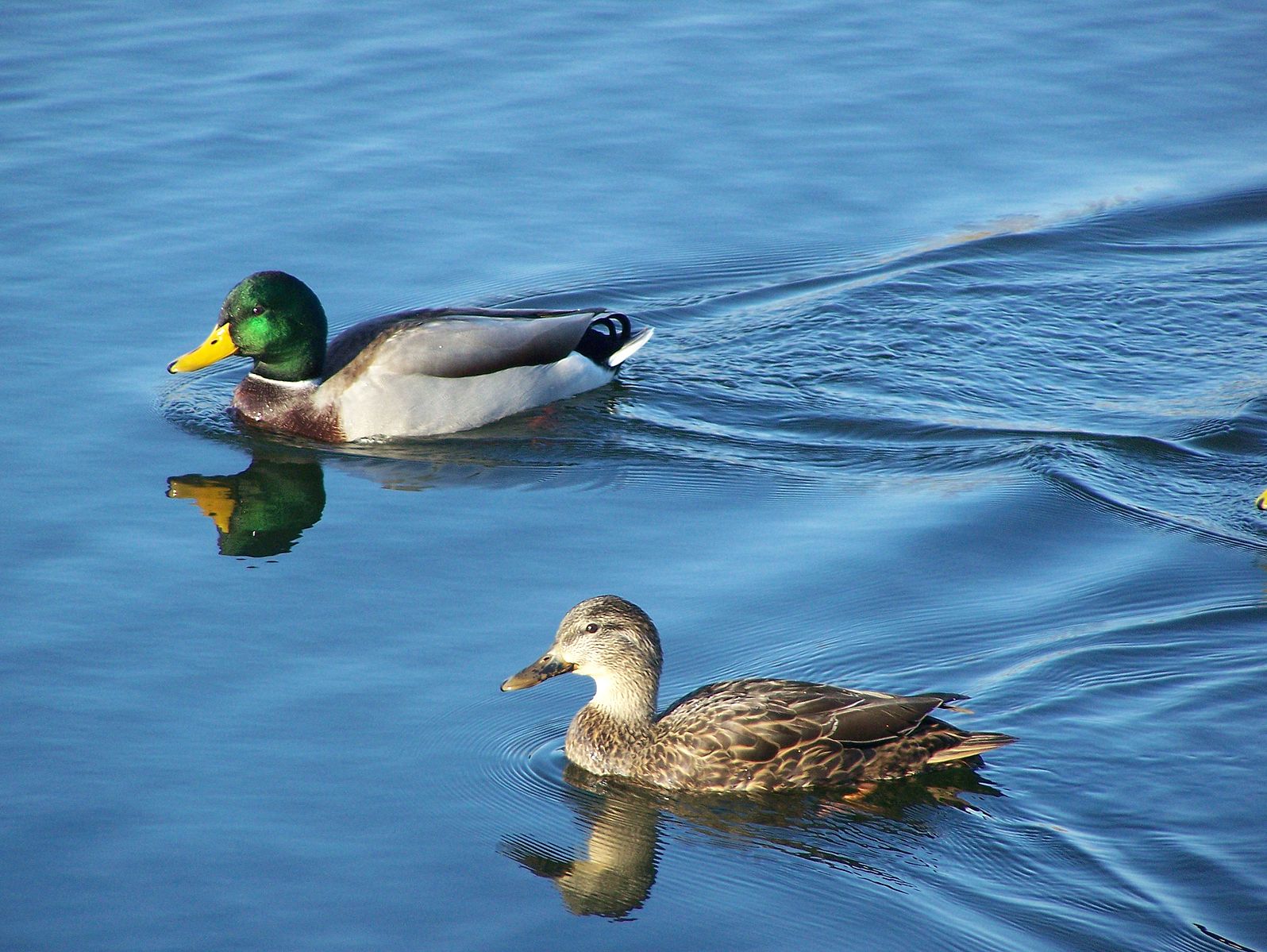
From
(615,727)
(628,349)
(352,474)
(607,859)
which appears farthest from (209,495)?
(607,859)

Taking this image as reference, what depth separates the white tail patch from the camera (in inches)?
432

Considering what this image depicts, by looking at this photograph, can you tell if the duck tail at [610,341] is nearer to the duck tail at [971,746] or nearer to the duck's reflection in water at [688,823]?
the duck's reflection in water at [688,823]

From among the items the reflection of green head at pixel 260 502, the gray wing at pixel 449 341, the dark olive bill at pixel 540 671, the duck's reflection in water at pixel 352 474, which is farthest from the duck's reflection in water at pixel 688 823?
the gray wing at pixel 449 341

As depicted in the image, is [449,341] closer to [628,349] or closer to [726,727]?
[628,349]

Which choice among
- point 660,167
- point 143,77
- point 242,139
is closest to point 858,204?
point 660,167

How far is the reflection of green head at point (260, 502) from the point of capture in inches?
344

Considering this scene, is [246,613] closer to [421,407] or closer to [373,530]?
[373,530]

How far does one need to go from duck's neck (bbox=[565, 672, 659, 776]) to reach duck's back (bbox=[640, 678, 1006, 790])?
0.11 m

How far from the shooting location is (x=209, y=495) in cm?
930

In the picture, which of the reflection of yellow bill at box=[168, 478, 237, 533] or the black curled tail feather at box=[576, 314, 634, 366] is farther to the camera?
the black curled tail feather at box=[576, 314, 634, 366]

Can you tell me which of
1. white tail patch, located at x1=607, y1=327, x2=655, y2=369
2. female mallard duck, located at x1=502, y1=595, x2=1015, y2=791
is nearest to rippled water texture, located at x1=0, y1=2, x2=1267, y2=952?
female mallard duck, located at x1=502, y1=595, x2=1015, y2=791

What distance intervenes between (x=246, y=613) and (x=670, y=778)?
2.33m

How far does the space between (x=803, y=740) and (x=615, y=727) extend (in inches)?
29.6

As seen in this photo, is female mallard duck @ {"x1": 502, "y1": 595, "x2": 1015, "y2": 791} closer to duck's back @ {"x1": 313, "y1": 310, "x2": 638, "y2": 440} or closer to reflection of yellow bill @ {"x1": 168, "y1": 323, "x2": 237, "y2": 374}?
duck's back @ {"x1": 313, "y1": 310, "x2": 638, "y2": 440}
